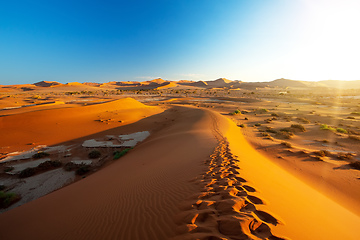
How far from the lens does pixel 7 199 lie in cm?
536

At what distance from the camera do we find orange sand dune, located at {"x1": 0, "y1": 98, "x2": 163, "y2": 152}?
11.4 meters

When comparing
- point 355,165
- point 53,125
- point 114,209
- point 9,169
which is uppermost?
point 114,209

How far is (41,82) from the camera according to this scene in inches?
4771

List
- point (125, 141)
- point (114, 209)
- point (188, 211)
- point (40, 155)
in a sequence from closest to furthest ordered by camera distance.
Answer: point (188, 211) < point (114, 209) < point (40, 155) < point (125, 141)

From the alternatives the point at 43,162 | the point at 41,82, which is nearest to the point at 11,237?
the point at 43,162

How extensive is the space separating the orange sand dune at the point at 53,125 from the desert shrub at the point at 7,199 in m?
5.97

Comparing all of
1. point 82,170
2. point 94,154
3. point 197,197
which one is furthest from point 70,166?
point 197,197

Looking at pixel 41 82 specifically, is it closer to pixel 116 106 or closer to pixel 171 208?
pixel 116 106

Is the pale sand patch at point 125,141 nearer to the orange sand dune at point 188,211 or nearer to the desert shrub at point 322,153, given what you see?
the orange sand dune at point 188,211

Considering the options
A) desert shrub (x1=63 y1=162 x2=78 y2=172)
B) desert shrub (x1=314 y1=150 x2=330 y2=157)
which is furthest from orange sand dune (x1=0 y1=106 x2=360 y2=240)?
desert shrub (x1=314 y1=150 x2=330 y2=157)

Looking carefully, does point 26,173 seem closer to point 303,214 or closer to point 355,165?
point 303,214

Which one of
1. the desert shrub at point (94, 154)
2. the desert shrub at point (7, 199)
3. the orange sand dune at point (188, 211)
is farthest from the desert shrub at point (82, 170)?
the orange sand dune at point (188, 211)

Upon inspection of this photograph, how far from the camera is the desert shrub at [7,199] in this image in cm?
531

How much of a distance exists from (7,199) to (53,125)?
1171 cm
